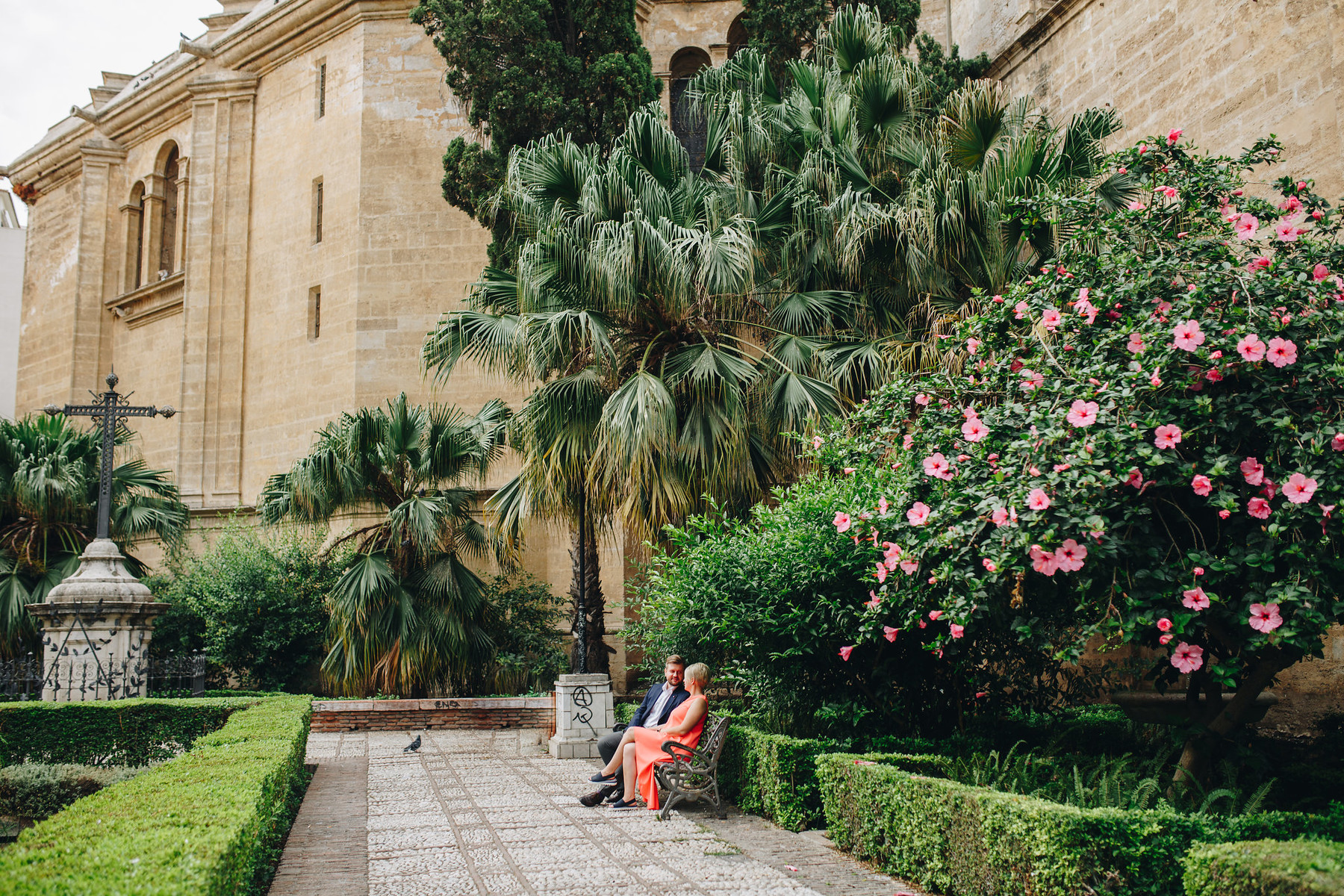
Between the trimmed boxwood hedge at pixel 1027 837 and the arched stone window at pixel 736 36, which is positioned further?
the arched stone window at pixel 736 36

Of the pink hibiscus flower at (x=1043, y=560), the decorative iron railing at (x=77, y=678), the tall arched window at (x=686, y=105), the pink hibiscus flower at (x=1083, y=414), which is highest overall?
the tall arched window at (x=686, y=105)

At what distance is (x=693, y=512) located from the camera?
991 centimetres

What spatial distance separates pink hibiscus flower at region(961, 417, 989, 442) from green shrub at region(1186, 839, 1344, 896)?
7.69 ft

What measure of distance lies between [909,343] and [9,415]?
3175cm

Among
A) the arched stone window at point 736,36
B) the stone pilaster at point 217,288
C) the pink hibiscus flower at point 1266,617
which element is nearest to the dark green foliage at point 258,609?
the stone pilaster at point 217,288

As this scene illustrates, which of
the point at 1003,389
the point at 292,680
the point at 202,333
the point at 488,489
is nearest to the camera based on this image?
the point at 1003,389

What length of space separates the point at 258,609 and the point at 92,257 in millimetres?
14565

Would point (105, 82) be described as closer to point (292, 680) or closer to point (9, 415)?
point (9, 415)

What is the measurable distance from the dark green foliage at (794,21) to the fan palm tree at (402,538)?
654 centimetres

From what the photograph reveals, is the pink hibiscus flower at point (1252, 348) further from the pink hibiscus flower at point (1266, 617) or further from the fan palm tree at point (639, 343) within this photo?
the fan palm tree at point (639, 343)

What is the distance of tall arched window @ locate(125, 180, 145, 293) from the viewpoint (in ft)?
81.8

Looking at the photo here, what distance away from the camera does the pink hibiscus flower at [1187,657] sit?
5.06 metres

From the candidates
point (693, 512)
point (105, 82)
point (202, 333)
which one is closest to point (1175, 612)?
point (693, 512)

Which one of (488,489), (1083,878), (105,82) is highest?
(105,82)
